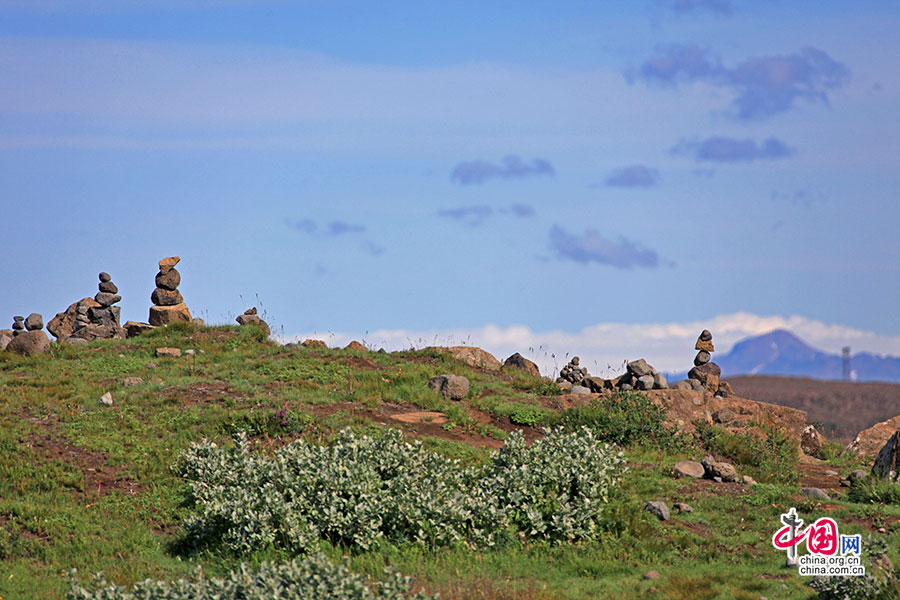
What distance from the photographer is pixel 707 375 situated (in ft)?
80.8

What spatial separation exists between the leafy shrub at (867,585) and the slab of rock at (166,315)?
1999cm

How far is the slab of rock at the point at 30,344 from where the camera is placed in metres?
24.1

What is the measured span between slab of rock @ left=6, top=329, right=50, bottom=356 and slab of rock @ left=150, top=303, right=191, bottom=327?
3.01 m

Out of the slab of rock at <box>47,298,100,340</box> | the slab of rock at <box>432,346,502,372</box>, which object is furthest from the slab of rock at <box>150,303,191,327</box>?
the slab of rock at <box>432,346,502,372</box>

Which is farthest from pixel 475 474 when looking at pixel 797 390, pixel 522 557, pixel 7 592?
pixel 797 390

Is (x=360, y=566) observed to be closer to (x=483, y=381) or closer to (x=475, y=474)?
(x=475, y=474)

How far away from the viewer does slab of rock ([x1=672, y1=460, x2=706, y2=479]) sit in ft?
52.3

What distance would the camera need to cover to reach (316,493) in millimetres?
12305

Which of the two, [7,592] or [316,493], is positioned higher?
[316,493]

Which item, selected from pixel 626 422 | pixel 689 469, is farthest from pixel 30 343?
pixel 689 469

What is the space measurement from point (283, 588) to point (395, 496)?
342cm

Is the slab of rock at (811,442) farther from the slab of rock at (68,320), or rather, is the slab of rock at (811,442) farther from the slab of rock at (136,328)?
the slab of rock at (68,320)

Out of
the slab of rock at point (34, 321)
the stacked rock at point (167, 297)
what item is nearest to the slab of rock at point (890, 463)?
the stacked rock at point (167, 297)

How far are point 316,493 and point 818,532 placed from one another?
680cm
